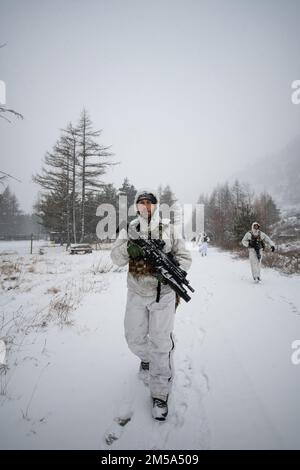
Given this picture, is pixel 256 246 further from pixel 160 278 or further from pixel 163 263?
pixel 160 278

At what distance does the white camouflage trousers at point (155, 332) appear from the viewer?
256 cm

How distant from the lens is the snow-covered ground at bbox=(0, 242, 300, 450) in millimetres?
2201

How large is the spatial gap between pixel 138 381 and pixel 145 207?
2.29m

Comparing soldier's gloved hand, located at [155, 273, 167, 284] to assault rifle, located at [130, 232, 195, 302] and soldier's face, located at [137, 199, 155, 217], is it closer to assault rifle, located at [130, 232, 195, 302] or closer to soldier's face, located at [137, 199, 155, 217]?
assault rifle, located at [130, 232, 195, 302]

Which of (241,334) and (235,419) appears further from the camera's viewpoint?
(241,334)

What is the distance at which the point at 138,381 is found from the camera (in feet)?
9.91

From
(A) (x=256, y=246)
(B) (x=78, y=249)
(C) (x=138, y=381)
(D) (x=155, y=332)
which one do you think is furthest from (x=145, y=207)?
(B) (x=78, y=249)

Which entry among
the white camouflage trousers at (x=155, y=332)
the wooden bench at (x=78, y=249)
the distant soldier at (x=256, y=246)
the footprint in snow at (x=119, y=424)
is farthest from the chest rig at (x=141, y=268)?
the wooden bench at (x=78, y=249)

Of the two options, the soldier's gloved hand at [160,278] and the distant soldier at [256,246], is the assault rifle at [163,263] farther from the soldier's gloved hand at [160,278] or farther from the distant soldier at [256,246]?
the distant soldier at [256,246]

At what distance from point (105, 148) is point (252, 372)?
76.2ft

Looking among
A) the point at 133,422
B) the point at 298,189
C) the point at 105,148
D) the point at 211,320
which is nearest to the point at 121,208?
the point at 105,148

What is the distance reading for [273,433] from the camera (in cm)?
→ 219
